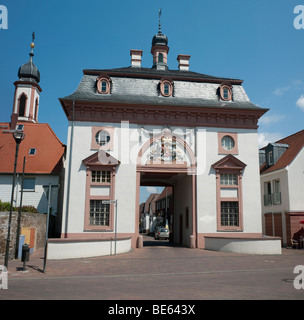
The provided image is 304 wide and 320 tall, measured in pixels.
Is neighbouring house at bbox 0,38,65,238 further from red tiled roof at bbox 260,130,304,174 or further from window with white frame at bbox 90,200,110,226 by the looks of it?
red tiled roof at bbox 260,130,304,174

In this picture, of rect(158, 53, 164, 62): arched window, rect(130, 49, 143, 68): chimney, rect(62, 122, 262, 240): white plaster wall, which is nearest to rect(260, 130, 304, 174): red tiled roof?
rect(62, 122, 262, 240): white plaster wall

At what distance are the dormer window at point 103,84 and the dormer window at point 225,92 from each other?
8691 millimetres

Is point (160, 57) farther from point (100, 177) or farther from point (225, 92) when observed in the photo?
point (100, 177)

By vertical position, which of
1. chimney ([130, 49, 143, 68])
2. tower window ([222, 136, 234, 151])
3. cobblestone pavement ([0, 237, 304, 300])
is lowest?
cobblestone pavement ([0, 237, 304, 300])

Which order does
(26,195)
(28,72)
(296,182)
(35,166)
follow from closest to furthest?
(296,182) → (26,195) → (35,166) → (28,72)

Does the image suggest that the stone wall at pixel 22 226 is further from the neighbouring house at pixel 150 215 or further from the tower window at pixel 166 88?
the neighbouring house at pixel 150 215

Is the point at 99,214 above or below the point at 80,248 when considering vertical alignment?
above

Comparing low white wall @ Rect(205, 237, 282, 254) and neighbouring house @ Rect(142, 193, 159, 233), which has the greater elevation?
neighbouring house @ Rect(142, 193, 159, 233)

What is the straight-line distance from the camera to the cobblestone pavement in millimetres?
8836

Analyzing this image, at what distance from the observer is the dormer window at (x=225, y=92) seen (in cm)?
2698

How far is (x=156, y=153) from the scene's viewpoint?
25156 mm

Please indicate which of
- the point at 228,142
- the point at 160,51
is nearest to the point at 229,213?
the point at 228,142

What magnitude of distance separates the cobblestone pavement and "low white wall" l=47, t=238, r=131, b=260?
0.82 m

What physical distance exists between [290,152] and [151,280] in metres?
22.7
